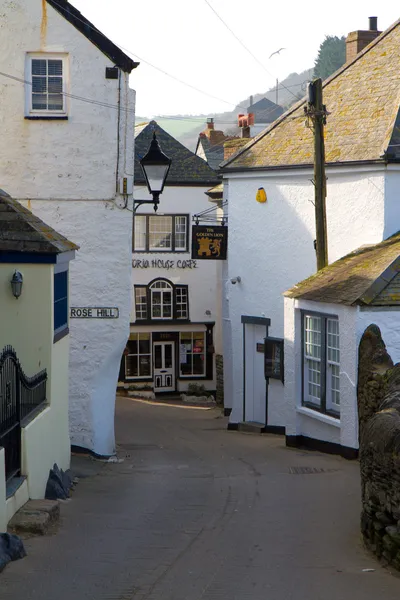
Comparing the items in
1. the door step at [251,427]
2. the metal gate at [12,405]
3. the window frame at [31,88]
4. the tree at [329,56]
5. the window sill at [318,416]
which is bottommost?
the door step at [251,427]

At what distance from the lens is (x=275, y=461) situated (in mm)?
17672

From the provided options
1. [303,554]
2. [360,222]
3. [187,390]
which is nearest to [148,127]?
[187,390]

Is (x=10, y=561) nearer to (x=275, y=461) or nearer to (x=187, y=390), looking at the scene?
(x=275, y=461)

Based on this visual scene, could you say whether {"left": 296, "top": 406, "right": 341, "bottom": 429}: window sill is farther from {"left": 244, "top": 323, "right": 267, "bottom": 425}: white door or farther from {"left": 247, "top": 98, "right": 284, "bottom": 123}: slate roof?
{"left": 247, "top": 98, "right": 284, "bottom": 123}: slate roof

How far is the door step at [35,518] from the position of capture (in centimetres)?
1014

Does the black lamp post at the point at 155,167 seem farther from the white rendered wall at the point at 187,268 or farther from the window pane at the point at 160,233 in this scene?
the window pane at the point at 160,233

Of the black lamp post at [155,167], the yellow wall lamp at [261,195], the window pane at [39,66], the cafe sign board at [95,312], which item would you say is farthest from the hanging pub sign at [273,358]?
the window pane at [39,66]

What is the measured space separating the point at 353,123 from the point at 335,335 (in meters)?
6.04

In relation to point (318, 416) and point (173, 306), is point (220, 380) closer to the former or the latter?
point (173, 306)

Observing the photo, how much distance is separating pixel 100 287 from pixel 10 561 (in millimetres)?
9082

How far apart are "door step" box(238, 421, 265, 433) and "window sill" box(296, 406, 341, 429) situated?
4.73 meters

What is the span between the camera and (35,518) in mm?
10344

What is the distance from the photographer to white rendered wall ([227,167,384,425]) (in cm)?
2006

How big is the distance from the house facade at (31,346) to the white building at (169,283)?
918 inches
